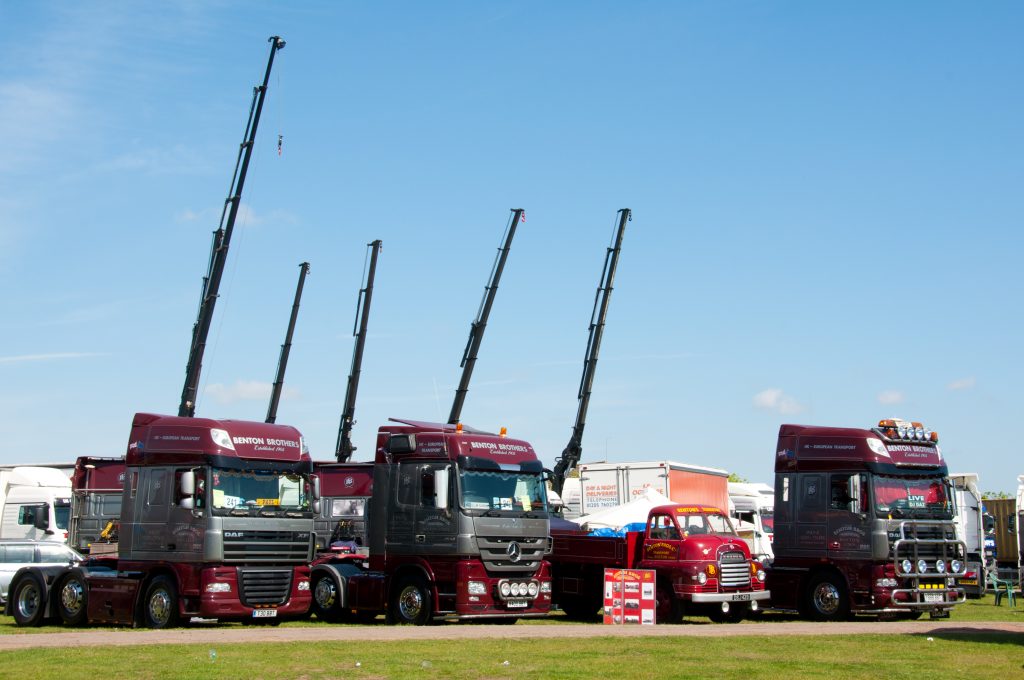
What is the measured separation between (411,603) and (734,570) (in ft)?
21.3

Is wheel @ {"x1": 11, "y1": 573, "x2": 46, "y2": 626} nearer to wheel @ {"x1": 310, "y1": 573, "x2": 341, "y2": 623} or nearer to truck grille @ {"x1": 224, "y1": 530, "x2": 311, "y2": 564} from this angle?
truck grille @ {"x1": 224, "y1": 530, "x2": 311, "y2": 564}

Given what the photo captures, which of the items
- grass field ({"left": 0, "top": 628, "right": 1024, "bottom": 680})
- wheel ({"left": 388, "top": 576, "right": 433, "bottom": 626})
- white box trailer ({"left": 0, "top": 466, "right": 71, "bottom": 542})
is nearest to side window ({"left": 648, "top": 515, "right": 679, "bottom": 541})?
wheel ({"left": 388, "top": 576, "right": 433, "bottom": 626})

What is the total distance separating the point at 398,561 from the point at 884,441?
10009 mm

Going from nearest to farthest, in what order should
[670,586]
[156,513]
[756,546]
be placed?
[156,513], [670,586], [756,546]

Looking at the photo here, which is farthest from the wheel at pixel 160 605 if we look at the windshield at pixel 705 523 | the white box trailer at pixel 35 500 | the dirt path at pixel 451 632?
the white box trailer at pixel 35 500

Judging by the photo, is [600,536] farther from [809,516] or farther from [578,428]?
[578,428]

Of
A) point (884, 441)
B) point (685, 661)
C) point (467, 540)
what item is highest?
point (884, 441)

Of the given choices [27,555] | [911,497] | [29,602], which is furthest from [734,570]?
[27,555]

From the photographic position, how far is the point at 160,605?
850 inches

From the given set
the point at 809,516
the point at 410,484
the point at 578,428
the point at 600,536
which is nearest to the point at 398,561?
the point at 410,484

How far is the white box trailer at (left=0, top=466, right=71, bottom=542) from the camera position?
112 ft

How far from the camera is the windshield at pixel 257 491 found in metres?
21.2

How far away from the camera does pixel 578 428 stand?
52156 mm

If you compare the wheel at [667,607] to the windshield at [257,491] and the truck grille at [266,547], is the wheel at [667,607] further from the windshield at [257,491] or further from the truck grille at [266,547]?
the windshield at [257,491]
